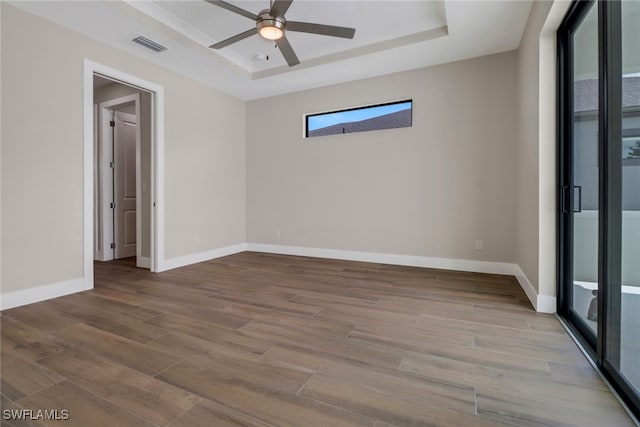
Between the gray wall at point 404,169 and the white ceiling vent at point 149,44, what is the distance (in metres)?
2.09

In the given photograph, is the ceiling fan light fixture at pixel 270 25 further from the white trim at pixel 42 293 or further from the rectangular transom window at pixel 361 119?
the white trim at pixel 42 293

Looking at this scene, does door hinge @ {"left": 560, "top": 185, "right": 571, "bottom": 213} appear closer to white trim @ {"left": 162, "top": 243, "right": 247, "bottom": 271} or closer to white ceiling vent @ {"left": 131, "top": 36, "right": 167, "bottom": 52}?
white ceiling vent @ {"left": 131, "top": 36, "right": 167, "bottom": 52}

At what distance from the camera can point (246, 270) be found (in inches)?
161

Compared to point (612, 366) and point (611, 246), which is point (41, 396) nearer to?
point (612, 366)

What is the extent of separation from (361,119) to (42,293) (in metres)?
4.38

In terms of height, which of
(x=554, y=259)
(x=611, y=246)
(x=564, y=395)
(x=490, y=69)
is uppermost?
(x=490, y=69)

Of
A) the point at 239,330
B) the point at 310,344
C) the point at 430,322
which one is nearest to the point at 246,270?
the point at 239,330

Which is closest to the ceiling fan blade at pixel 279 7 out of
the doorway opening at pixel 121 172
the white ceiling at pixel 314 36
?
the white ceiling at pixel 314 36

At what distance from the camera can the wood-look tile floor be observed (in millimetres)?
1348

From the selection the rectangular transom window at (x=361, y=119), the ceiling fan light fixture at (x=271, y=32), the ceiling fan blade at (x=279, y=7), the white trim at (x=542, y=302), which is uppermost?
the ceiling fan blade at (x=279, y=7)

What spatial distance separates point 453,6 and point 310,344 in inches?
127

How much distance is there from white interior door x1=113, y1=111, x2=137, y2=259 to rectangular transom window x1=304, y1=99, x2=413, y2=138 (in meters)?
3.18

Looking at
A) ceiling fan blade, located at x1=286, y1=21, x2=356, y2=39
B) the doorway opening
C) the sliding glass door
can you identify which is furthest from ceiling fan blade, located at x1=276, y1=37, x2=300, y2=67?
the doorway opening

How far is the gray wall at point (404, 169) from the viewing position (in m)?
3.83
